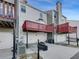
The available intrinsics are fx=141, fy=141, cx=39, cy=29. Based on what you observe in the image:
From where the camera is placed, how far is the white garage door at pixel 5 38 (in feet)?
57.8

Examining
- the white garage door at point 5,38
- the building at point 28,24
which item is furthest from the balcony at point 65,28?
the white garage door at point 5,38

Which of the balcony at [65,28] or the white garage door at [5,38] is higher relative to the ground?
the balcony at [65,28]

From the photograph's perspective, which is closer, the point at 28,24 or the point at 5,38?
the point at 5,38

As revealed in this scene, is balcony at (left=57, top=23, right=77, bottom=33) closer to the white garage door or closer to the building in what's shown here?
the building

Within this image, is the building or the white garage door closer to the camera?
the building

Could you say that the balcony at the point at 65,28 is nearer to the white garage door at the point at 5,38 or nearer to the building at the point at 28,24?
the building at the point at 28,24

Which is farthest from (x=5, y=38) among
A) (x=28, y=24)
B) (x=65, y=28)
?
(x=65, y=28)

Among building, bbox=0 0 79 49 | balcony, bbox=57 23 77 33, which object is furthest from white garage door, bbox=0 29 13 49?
balcony, bbox=57 23 77 33

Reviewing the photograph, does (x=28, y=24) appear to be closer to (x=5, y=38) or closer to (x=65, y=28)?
(x=5, y=38)

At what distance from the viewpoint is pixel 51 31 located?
30.6m

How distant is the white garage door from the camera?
17625 millimetres

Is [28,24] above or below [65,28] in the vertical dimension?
above

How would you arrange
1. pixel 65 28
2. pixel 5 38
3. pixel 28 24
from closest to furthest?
pixel 5 38, pixel 28 24, pixel 65 28

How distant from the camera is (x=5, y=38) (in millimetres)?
18172
